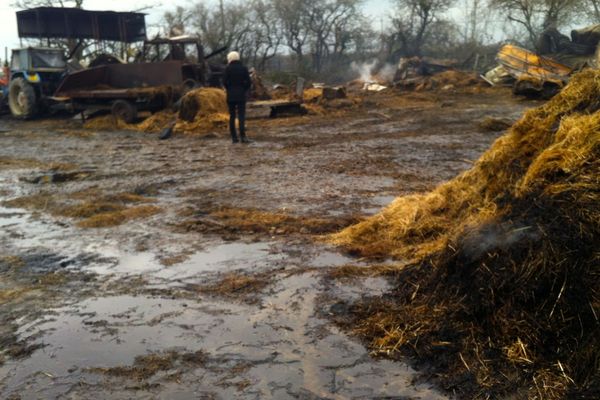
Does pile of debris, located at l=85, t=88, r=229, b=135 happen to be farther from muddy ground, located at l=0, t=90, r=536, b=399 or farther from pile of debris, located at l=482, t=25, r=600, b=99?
pile of debris, located at l=482, t=25, r=600, b=99

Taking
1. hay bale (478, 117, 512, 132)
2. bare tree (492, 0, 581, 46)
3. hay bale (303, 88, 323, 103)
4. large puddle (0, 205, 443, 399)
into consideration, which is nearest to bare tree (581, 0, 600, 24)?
bare tree (492, 0, 581, 46)

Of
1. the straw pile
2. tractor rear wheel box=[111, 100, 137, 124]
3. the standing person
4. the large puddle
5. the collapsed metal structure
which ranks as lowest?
the large puddle

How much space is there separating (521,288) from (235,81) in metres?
9.53

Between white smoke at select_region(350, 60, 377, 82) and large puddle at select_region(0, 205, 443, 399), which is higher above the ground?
white smoke at select_region(350, 60, 377, 82)

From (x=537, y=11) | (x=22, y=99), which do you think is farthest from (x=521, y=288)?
(x=537, y=11)

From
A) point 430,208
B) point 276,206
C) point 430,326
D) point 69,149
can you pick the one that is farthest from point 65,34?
point 430,326

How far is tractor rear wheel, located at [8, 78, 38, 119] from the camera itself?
19484mm

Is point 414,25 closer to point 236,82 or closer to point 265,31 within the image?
point 265,31

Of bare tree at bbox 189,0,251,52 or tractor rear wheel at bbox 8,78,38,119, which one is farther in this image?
bare tree at bbox 189,0,251,52

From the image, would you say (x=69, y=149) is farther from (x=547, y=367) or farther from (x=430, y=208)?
(x=547, y=367)

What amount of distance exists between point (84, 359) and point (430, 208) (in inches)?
128

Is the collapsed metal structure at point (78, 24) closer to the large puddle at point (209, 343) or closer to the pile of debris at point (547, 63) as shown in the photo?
the pile of debris at point (547, 63)

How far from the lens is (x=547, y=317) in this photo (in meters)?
2.93

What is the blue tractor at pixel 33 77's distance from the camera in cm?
1945
